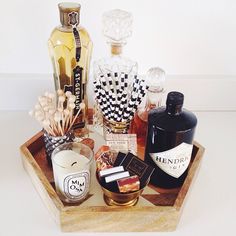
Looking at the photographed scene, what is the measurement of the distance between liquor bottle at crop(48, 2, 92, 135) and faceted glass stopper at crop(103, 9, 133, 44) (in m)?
0.06

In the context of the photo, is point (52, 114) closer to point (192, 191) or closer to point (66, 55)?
point (66, 55)

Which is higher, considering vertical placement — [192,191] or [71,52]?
[71,52]

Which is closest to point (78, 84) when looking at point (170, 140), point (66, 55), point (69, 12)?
point (66, 55)

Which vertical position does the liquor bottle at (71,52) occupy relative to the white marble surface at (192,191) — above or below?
→ above

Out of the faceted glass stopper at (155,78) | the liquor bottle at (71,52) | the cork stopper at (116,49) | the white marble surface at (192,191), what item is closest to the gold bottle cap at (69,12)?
the liquor bottle at (71,52)

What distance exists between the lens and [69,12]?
Result: 79cm

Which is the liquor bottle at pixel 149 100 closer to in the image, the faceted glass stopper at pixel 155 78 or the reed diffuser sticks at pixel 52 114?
the faceted glass stopper at pixel 155 78

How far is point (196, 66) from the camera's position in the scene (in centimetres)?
106

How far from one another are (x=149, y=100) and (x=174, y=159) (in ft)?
0.62

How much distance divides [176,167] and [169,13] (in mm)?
443

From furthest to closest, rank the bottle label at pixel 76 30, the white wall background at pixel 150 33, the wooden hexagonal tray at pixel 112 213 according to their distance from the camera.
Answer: the white wall background at pixel 150 33
the bottle label at pixel 76 30
the wooden hexagonal tray at pixel 112 213

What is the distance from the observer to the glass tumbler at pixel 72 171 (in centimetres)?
71

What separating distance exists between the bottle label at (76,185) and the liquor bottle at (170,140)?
15 cm

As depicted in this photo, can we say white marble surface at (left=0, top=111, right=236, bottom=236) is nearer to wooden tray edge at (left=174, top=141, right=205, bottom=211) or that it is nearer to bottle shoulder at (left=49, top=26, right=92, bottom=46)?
wooden tray edge at (left=174, top=141, right=205, bottom=211)
